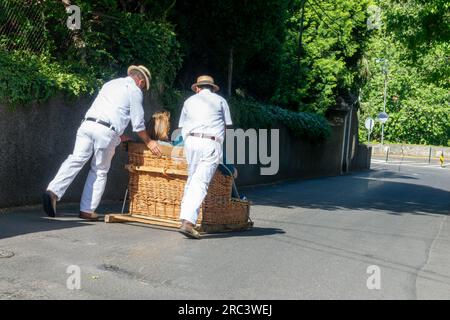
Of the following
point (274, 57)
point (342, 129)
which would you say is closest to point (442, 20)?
point (274, 57)

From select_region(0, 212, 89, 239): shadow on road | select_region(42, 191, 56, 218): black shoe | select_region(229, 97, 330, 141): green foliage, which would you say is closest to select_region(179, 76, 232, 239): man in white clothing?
select_region(0, 212, 89, 239): shadow on road

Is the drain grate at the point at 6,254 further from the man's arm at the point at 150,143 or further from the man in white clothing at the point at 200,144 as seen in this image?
the man's arm at the point at 150,143

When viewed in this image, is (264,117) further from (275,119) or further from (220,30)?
(220,30)

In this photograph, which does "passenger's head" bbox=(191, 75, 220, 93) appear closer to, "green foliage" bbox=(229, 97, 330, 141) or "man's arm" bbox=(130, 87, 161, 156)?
"man's arm" bbox=(130, 87, 161, 156)

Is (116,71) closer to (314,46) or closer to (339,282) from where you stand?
(339,282)

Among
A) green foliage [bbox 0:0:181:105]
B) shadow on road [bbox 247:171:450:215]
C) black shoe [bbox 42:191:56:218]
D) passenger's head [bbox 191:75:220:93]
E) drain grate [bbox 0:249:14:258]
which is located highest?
green foliage [bbox 0:0:181:105]

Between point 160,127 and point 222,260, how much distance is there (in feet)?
8.15

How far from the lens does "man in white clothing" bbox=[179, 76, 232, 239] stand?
7.33 m

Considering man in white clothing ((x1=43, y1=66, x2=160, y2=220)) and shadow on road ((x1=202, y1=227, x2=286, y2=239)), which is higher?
man in white clothing ((x1=43, y1=66, x2=160, y2=220))

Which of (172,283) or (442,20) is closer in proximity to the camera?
(172,283)

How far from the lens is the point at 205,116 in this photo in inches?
300

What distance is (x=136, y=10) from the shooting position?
491 inches

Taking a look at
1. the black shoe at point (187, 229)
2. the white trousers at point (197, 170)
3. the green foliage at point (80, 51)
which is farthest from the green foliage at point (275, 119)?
the black shoe at point (187, 229)
